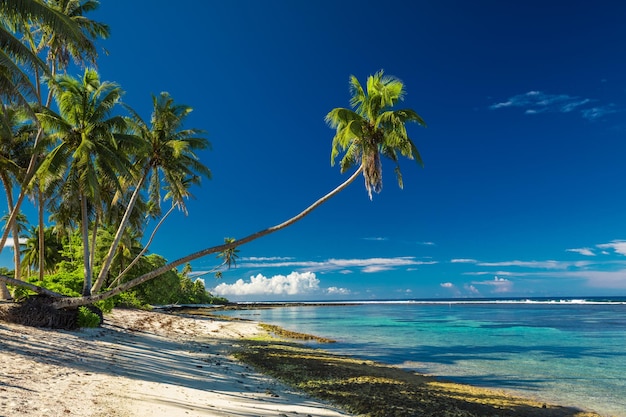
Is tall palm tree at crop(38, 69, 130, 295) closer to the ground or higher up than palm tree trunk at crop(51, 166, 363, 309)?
higher up

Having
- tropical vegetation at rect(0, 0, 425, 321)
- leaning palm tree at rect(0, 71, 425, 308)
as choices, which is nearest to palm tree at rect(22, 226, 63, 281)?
tropical vegetation at rect(0, 0, 425, 321)

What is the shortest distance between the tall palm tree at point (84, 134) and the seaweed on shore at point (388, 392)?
11035mm

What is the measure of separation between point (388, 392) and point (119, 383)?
8003mm

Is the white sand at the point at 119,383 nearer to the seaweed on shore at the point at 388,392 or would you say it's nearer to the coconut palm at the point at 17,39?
the seaweed on shore at the point at 388,392

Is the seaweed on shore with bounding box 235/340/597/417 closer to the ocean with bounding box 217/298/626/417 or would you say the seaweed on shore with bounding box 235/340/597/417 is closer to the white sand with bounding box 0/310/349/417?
the white sand with bounding box 0/310/349/417

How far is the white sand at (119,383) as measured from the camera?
670 centimetres

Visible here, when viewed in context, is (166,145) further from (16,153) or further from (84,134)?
(16,153)

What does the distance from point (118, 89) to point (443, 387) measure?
20728 mm

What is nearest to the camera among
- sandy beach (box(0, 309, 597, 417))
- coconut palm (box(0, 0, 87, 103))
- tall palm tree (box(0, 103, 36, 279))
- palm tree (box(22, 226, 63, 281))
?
sandy beach (box(0, 309, 597, 417))

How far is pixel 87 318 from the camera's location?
16.6 m

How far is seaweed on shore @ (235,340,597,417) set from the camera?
35.3 feet

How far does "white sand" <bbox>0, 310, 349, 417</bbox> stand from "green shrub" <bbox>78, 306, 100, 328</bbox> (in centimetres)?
62

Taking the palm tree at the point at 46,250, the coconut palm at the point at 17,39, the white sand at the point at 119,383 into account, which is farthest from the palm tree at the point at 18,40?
the palm tree at the point at 46,250

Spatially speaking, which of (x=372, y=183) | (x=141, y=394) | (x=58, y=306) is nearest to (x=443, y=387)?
(x=372, y=183)
